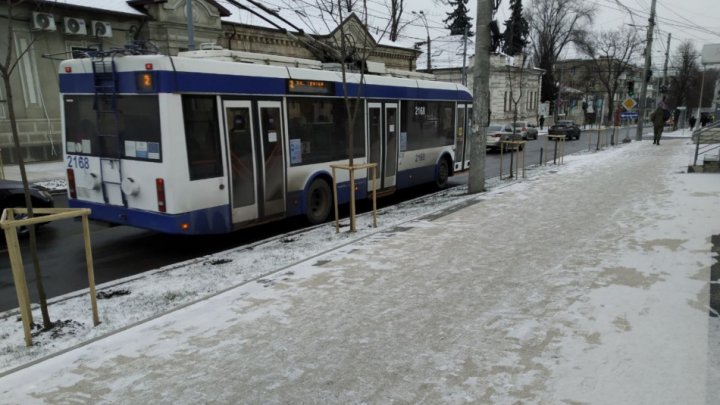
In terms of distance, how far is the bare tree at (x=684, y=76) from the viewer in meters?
65.9

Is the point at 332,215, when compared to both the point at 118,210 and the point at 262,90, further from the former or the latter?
the point at 118,210

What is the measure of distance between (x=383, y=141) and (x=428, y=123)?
2135mm

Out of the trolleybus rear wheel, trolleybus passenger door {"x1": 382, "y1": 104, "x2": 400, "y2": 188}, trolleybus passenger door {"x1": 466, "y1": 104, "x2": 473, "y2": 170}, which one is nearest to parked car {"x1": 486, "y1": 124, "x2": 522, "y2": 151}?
trolleybus passenger door {"x1": 466, "y1": 104, "x2": 473, "y2": 170}

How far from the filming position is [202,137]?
7.41 metres

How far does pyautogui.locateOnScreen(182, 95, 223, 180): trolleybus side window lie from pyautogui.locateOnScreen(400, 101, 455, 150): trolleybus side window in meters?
5.58

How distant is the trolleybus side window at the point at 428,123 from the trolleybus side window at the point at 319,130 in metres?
1.88

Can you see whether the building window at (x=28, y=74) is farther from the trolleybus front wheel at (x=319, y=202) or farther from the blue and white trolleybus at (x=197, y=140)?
the trolleybus front wheel at (x=319, y=202)

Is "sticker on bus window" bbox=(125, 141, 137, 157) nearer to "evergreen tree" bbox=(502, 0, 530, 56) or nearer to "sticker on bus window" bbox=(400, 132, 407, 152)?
"sticker on bus window" bbox=(400, 132, 407, 152)

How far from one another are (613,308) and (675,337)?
0.70m

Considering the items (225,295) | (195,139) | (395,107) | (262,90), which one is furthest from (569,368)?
(395,107)

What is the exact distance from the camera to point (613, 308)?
16.5ft

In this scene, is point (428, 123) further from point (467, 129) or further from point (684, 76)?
point (684, 76)

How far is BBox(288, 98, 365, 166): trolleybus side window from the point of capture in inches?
360

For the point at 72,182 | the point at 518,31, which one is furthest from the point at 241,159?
the point at 518,31
